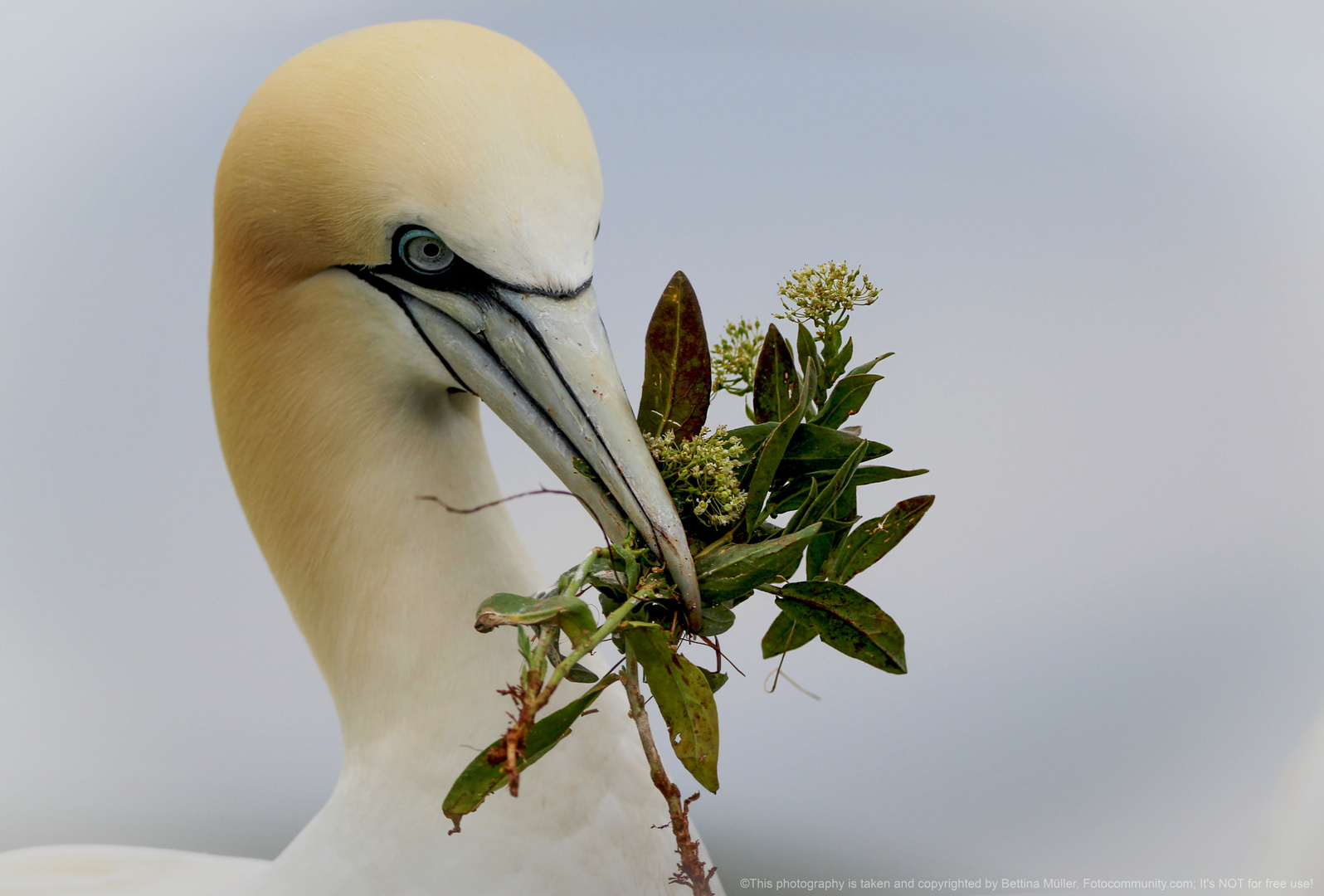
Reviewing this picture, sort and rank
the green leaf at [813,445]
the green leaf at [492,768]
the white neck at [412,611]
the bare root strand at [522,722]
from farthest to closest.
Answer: the white neck at [412,611]
the green leaf at [813,445]
the green leaf at [492,768]
the bare root strand at [522,722]

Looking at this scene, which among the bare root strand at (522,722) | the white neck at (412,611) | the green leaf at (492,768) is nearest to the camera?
the bare root strand at (522,722)

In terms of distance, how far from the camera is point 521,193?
127 cm

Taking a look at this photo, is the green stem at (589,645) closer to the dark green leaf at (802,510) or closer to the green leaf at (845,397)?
the dark green leaf at (802,510)

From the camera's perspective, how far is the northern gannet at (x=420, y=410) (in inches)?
50.8

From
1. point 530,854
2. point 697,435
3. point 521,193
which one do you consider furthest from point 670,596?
point 530,854

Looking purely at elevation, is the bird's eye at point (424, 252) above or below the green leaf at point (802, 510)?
above

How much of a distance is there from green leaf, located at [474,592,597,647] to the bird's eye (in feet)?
1.35

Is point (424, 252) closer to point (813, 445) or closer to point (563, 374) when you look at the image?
point (563, 374)

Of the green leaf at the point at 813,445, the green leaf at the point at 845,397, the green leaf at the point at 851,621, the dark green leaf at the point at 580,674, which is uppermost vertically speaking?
the green leaf at the point at 845,397

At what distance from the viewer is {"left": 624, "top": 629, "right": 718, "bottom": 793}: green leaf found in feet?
3.74

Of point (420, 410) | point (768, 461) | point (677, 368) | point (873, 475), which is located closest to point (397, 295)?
point (420, 410)

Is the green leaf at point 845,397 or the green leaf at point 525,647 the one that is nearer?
the green leaf at point 525,647

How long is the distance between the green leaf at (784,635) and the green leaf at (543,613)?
0.32 metres

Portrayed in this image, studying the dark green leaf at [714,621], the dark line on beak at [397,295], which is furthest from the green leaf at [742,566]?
the dark line on beak at [397,295]
